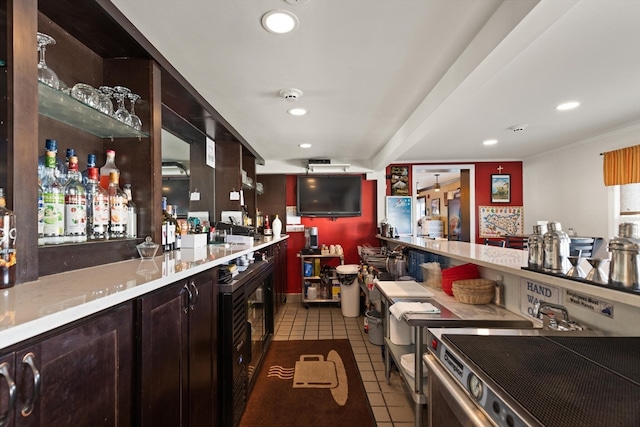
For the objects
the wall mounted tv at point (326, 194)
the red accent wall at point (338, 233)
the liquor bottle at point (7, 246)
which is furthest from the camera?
the red accent wall at point (338, 233)

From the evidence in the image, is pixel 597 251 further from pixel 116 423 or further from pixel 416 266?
pixel 116 423

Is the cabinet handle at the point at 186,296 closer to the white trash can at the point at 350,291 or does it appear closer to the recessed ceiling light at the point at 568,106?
the white trash can at the point at 350,291

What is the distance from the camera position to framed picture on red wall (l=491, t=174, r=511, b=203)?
482 centimetres

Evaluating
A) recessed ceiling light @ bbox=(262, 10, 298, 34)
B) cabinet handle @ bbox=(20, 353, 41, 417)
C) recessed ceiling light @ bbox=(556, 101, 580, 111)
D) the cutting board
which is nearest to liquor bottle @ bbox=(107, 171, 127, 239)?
cabinet handle @ bbox=(20, 353, 41, 417)

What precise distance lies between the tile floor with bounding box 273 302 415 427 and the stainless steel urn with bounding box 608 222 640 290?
147 centimetres

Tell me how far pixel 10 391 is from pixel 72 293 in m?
0.27

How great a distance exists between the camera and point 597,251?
3598mm

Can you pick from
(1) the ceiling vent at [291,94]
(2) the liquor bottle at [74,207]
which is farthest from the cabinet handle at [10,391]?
(1) the ceiling vent at [291,94]

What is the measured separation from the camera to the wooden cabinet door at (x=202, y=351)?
1.26 m

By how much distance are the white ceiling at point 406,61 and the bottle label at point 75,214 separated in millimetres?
910

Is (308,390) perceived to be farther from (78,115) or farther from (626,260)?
(78,115)

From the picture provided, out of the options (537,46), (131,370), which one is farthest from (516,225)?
(131,370)

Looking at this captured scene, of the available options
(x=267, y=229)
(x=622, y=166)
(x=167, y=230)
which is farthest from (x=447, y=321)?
(x=622, y=166)

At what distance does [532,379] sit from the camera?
0.69m
